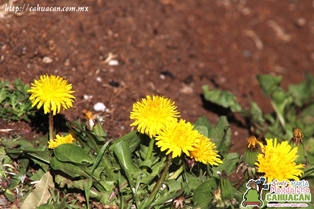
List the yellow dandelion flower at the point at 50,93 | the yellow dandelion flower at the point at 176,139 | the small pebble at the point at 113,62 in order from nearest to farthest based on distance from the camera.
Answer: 1. the yellow dandelion flower at the point at 176,139
2. the yellow dandelion flower at the point at 50,93
3. the small pebble at the point at 113,62

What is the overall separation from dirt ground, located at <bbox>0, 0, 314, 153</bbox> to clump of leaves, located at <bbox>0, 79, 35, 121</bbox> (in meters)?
0.06

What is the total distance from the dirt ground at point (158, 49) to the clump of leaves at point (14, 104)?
58 millimetres

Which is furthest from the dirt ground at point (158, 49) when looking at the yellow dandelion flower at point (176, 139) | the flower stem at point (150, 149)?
the yellow dandelion flower at point (176, 139)

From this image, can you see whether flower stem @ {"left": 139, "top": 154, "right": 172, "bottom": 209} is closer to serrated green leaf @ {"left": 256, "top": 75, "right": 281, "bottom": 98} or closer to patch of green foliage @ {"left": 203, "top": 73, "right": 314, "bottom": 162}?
patch of green foliage @ {"left": 203, "top": 73, "right": 314, "bottom": 162}

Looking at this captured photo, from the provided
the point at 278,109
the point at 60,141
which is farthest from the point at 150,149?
the point at 278,109

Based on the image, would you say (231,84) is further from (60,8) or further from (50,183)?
(50,183)

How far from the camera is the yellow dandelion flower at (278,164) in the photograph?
270cm

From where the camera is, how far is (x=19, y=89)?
3.27 metres

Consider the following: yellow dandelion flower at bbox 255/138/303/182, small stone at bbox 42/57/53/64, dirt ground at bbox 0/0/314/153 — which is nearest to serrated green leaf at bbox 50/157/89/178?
dirt ground at bbox 0/0/314/153

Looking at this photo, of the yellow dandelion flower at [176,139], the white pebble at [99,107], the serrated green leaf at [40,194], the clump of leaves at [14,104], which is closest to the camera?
the yellow dandelion flower at [176,139]

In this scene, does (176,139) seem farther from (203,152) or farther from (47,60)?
(47,60)

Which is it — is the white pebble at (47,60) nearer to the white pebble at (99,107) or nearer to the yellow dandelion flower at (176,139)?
the white pebble at (99,107)

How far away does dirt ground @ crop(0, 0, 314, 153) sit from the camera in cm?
Result: 376

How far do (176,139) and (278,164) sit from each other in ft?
1.73
